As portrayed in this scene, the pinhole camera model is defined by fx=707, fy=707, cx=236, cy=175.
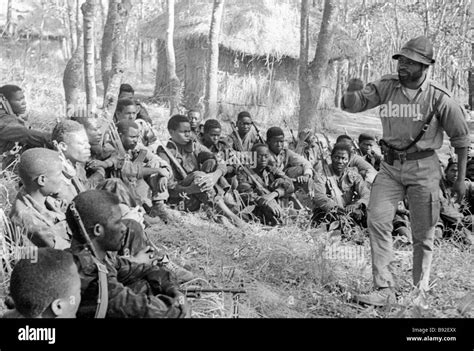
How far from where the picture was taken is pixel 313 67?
309 inches

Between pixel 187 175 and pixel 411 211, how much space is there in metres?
2.35

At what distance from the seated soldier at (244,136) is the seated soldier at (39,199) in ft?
11.2

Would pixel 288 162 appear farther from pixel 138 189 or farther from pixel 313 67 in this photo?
pixel 138 189

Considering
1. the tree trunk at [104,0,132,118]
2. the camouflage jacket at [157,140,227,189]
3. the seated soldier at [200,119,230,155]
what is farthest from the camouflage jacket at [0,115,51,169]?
the seated soldier at [200,119,230,155]

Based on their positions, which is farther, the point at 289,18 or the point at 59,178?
the point at 289,18

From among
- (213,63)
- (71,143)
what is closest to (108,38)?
(213,63)

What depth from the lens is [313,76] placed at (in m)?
7.84

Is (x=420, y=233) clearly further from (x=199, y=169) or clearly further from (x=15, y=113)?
(x=15, y=113)

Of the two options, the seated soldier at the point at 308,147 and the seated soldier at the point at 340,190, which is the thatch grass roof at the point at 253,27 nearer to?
the seated soldier at the point at 308,147
